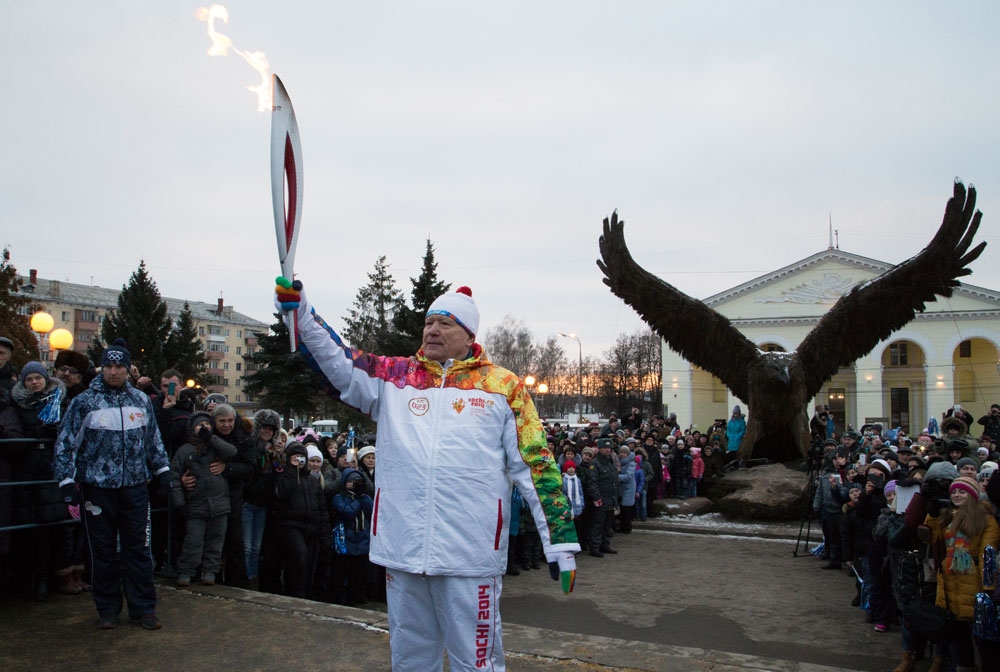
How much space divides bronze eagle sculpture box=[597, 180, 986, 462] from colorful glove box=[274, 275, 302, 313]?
14474mm

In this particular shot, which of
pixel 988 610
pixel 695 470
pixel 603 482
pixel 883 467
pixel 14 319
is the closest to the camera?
pixel 988 610

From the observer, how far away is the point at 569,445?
40.0 ft

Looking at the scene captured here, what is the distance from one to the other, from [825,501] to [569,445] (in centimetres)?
379

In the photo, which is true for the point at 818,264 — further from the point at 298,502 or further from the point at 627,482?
the point at 298,502

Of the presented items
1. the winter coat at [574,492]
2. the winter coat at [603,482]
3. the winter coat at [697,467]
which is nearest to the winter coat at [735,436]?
the winter coat at [697,467]

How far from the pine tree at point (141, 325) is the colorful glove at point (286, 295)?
41474 millimetres

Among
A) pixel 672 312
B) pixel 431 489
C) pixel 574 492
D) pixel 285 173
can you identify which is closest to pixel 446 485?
pixel 431 489

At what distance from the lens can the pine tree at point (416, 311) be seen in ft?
107

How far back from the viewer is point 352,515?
7648 mm

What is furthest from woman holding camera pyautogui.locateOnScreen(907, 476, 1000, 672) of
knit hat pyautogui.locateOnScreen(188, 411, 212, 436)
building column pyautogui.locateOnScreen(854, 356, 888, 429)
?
building column pyautogui.locateOnScreen(854, 356, 888, 429)

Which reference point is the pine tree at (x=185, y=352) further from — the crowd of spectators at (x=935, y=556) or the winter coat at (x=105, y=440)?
the crowd of spectators at (x=935, y=556)

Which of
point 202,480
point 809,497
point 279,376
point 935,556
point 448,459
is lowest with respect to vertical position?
point 809,497

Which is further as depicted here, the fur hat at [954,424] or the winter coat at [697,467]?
the winter coat at [697,467]

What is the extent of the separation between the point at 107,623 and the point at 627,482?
33.1ft
